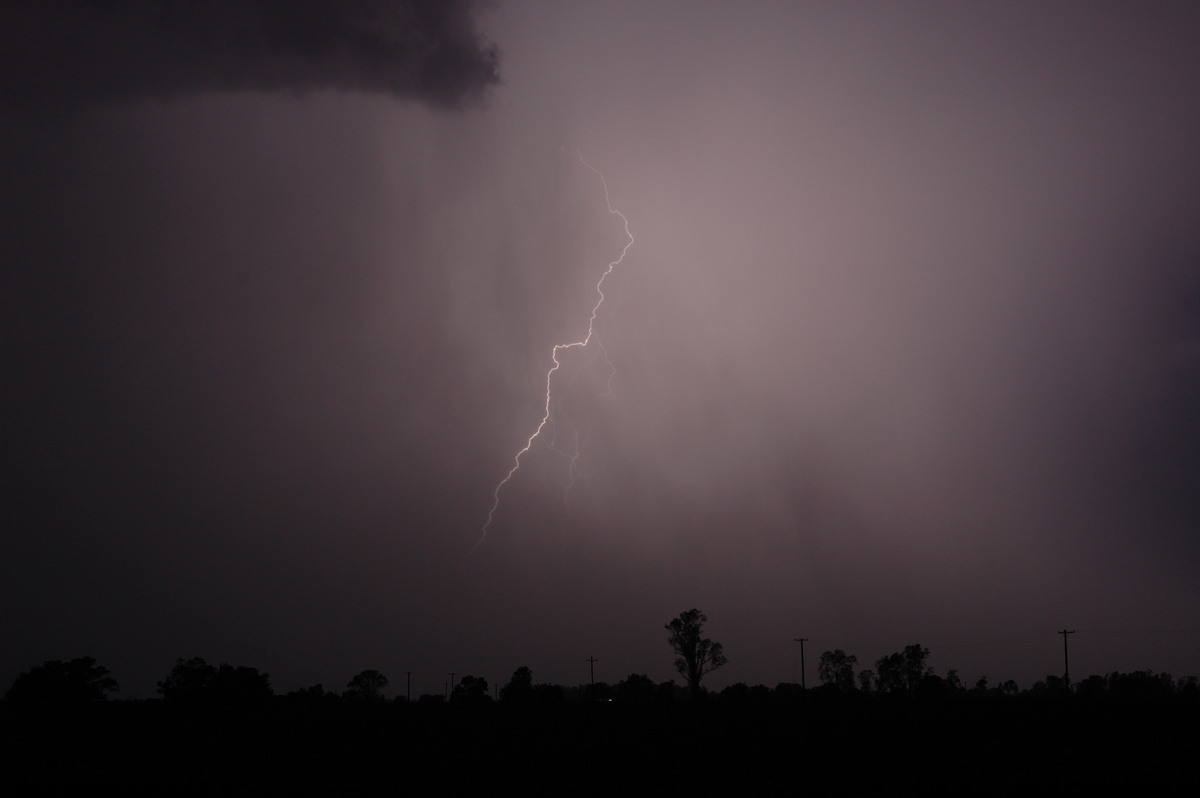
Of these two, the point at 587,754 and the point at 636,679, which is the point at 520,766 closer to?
the point at 587,754

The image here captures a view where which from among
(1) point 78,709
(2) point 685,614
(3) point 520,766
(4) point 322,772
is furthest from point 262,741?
(2) point 685,614

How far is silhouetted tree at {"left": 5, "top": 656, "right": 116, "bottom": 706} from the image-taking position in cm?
6581

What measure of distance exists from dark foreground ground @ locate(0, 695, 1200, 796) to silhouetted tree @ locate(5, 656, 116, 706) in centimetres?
2047

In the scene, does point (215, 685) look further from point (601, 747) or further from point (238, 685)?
point (601, 747)

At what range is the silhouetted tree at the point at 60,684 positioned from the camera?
65.8 metres

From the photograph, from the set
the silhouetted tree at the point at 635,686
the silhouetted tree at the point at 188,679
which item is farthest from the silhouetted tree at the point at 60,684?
the silhouetted tree at the point at 635,686

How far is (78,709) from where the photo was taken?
5312 cm

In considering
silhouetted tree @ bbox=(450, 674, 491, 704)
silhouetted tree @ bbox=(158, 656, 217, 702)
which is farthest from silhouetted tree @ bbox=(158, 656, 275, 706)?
silhouetted tree @ bbox=(450, 674, 491, 704)

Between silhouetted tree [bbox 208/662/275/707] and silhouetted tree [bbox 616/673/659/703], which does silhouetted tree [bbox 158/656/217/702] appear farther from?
silhouetted tree [bbox 616/673/659/703]

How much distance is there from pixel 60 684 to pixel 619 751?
59353 millimetres

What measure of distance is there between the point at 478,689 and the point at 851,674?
7218 cm

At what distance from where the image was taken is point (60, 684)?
230 ft

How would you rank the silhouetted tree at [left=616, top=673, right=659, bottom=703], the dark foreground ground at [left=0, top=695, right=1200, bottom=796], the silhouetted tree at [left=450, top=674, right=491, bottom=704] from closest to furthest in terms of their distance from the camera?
the dark foreground ground at [left=0, top=695, right=1200, bottom=796] → the silhouetted tree at [left=450, top=674, right=491, bottom=704] → the silhouetted tree at [left=616, top=673, right=659, bottom=703]

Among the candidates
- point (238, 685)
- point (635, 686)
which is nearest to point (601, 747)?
point (238, 685)
